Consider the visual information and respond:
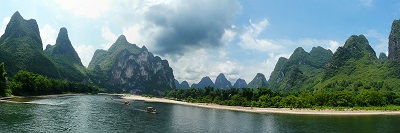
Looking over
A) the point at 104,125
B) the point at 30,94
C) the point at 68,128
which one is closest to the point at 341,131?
the point at 104,125

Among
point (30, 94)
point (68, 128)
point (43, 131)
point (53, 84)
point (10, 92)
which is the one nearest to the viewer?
point (43, 131)

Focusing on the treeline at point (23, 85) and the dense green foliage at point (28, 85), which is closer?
the treeline at point (23, 85)

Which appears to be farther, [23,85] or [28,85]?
[28,85]

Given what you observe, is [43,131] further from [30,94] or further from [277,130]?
[30,94]

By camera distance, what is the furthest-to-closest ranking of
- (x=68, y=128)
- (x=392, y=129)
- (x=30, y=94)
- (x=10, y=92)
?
(x=30, y=94), (x=10, y=92), (x=392, y=129), (x=68, y=128)

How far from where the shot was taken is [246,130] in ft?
217

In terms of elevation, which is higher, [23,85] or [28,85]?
[28,85]

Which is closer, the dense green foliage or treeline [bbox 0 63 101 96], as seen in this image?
treeline [bbox 0 63 101 96]

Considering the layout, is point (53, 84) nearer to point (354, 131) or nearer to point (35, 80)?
point (35, 80)

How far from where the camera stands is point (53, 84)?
182375 millimetres

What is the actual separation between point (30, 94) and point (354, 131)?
480 ft

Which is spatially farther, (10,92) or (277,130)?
(10,92)

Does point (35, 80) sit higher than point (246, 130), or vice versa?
point (35, 80)

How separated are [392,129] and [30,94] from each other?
6062 inches
